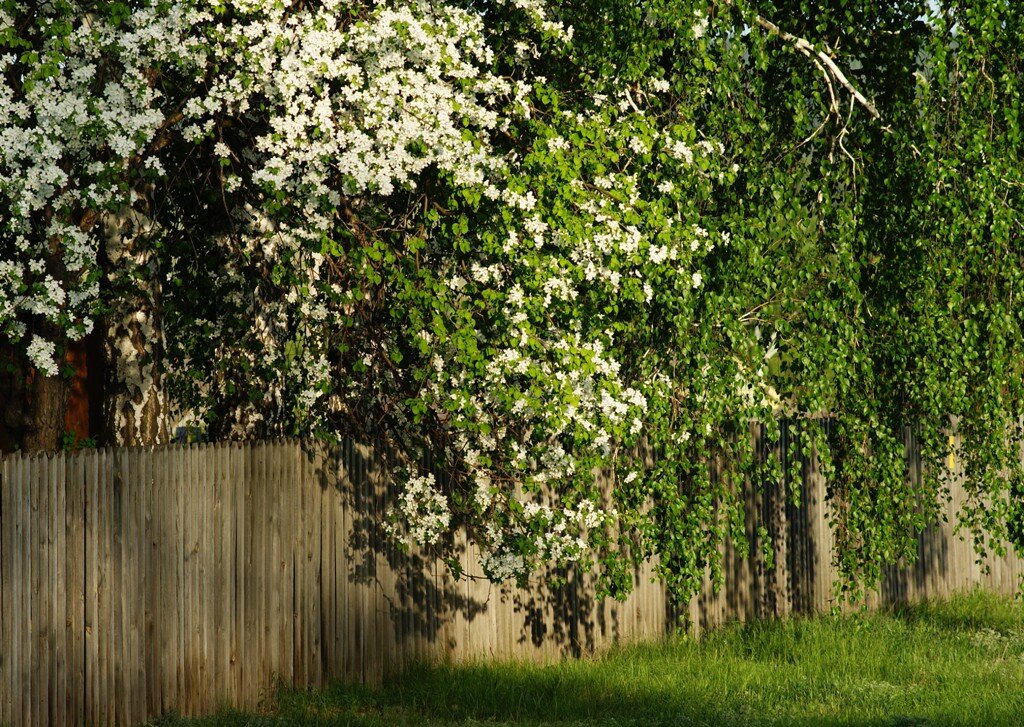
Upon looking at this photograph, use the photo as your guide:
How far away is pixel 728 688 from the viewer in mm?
9922

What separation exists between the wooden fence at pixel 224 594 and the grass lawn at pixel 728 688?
27 cm

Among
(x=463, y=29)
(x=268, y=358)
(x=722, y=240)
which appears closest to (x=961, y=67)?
(x=722, y=240)

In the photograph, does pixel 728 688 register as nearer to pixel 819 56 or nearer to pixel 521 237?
pixel 521 237

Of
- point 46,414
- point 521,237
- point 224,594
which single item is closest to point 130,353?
point 46,414

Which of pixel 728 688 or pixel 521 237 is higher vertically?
pixel 521 237

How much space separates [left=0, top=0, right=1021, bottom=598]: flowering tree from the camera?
25.1 feet

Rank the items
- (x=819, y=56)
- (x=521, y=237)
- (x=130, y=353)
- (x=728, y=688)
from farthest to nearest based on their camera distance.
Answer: (x=728, y=688) → (x=130, y=353) → (x=819, y=56) → (x=521, y=237)

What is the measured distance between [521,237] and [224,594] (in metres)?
2.93

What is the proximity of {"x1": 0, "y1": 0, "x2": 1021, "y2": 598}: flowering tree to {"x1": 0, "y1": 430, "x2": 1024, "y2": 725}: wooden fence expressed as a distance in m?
0.69

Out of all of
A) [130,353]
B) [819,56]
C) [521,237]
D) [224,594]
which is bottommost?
[224,594]

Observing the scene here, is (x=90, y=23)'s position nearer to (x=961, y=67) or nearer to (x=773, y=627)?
(x=961, y=67)

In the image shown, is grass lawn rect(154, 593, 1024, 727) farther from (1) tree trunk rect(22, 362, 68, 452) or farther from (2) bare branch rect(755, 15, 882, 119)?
(2) bare branch rect(755, 15, 882, 119)

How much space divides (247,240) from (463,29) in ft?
8.60

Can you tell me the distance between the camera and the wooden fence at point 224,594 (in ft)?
23.9
